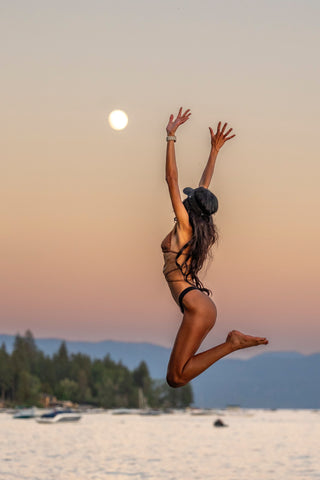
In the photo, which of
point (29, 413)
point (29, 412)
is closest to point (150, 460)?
point (29, 413)

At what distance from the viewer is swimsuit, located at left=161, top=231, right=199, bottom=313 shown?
10734 millimetres

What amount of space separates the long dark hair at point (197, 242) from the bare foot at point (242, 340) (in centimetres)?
73

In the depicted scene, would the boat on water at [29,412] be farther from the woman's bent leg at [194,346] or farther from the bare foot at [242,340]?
the bare foot at [242,340]

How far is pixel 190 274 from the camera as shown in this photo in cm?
1087

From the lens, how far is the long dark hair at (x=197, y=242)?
420 inches

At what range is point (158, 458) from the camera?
8862cm

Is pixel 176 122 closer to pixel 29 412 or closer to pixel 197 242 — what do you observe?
pixel 197 242

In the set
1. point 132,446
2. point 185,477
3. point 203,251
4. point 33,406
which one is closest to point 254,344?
point 203,251

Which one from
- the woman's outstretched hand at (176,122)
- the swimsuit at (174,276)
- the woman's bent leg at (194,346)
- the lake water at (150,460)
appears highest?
the lake water at (150,460)

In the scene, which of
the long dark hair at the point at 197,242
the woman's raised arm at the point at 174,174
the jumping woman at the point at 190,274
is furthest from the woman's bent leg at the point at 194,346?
the woman's raised arm at the point at 174,174

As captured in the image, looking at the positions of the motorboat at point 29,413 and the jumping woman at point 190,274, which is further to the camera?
the motorboat at point 29,413

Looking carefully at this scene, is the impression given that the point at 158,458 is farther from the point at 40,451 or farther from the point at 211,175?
the point at 211,175

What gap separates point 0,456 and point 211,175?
80.0 m

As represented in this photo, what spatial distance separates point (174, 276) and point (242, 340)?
1.18 meters
